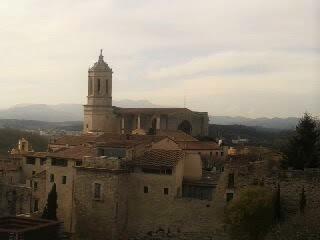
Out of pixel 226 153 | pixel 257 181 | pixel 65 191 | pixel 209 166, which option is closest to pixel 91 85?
pixel 226 153

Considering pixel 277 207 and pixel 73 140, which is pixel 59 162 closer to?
pixel 73 140

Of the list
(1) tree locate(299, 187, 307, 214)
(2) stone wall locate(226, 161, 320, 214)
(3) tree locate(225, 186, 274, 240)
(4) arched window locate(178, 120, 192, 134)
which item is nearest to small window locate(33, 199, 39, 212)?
(2) stone wall locate(226, 161, 320, 214)

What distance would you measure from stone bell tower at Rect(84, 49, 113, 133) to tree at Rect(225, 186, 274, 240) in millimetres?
39236

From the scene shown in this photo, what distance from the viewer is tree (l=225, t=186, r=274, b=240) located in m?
26.2

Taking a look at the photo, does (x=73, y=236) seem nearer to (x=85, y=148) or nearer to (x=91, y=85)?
(x=85, y=148)

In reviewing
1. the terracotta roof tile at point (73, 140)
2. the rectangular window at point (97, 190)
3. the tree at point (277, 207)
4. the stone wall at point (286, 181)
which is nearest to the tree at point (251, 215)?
the tree at point (277, 207)

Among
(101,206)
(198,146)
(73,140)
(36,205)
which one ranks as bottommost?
(36,205)

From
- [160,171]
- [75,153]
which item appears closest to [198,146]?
[75,153]

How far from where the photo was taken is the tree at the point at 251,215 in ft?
86.0

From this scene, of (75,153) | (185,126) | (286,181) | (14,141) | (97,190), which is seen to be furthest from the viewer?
(14,141)

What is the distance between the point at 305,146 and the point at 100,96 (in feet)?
122

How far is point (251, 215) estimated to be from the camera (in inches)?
1032

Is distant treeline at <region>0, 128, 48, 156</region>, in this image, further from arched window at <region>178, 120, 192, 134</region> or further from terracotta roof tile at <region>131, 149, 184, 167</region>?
terracotta roof tile at <region>131, 149, 184, 167</region>

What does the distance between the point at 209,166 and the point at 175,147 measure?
19.0 feet
